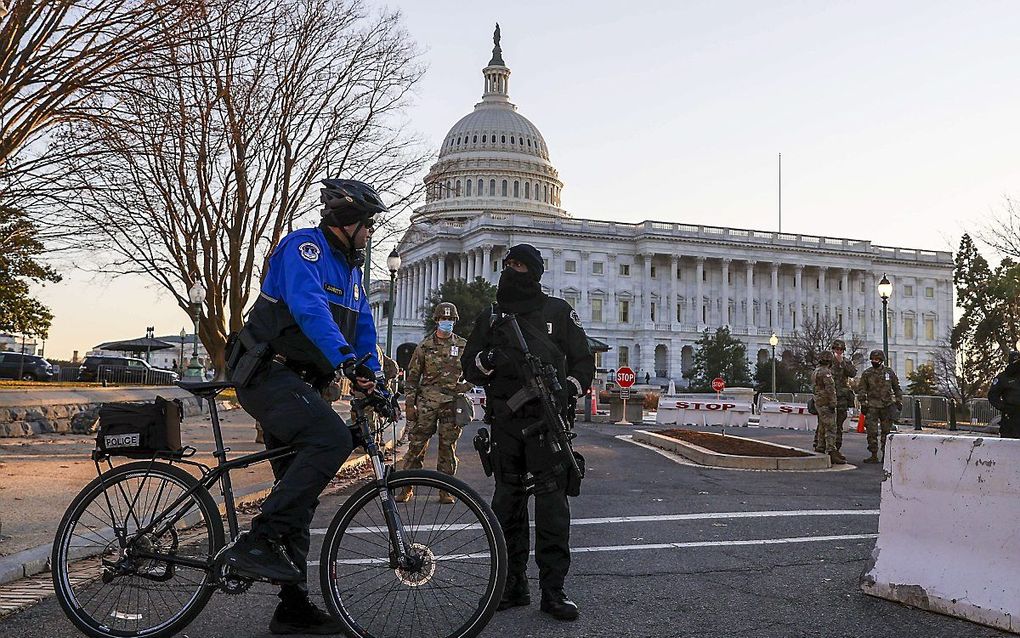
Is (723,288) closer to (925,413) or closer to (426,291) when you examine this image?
(426,291)

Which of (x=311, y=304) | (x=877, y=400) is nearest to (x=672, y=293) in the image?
(x=877, y=400)

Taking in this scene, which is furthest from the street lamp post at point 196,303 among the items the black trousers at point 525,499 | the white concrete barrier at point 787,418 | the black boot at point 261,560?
the white concrete barrier at point 787,418

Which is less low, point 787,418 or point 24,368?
point 24,368

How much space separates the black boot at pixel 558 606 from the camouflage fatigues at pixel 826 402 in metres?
12.6

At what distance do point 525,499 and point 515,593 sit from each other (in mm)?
513

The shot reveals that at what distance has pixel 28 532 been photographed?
285 inches

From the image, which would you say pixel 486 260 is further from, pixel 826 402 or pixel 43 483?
pixel 43 483

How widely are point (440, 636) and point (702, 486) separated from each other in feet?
28.0

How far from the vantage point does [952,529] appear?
5488mm

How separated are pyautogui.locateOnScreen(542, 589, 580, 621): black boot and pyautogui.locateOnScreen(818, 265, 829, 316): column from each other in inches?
4627

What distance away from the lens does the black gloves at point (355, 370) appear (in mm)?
4289

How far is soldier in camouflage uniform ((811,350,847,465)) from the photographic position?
16.7m

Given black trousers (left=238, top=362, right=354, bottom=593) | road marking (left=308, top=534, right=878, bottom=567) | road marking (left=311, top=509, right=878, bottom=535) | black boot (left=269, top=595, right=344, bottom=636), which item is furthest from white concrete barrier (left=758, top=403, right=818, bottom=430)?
black trousers (left=238, top=362, right=354, bottom=593)

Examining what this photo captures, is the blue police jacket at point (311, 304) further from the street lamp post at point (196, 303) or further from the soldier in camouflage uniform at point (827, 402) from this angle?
the street lamp post at point (196, 303)
